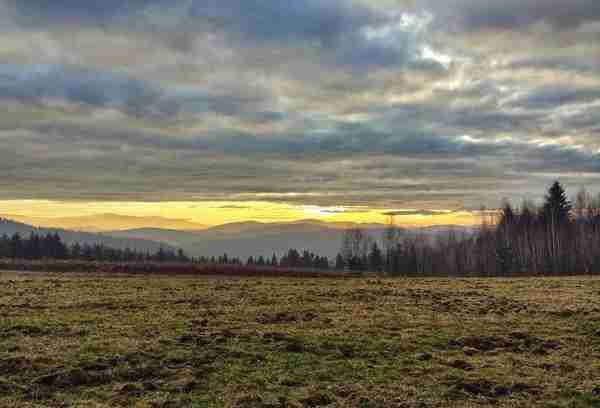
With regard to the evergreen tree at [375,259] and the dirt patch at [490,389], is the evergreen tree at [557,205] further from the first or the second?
the dirt patch at [490,389]

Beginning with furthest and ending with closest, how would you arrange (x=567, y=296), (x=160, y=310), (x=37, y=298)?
1. (x=567, y=296)
2. (x=37, y=298)
3. (x=160, y=310)

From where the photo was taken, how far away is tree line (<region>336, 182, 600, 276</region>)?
91562 mm

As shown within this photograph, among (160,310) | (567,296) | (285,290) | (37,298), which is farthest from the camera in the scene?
(285,290)

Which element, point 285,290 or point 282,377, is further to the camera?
point 285,290

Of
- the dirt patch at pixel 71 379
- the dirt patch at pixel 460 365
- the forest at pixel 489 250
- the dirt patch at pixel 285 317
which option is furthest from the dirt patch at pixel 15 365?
the forest at pixel 489 250

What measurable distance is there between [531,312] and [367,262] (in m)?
89.2

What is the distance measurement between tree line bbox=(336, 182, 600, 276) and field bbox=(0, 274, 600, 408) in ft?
236

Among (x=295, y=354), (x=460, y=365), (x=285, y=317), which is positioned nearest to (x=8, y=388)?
(x=295, y=354)

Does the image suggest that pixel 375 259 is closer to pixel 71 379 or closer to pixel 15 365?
pixel 15 365

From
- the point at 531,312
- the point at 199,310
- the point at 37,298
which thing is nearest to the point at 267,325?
the point at 199,310

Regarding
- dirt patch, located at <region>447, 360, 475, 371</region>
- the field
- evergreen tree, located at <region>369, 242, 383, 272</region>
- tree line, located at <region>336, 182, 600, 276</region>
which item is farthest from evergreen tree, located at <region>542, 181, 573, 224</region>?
dirt patch, located at <region>447, 360, 475, 371</region>

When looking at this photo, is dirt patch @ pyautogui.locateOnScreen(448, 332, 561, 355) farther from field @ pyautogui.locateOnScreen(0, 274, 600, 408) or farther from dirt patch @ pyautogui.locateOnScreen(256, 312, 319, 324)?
dirt patch @ pyautogui.locateOnScreen(256, 312, 319, 324)

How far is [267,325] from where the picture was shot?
18.2 meters

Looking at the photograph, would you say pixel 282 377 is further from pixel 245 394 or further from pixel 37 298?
pixel 37 298
